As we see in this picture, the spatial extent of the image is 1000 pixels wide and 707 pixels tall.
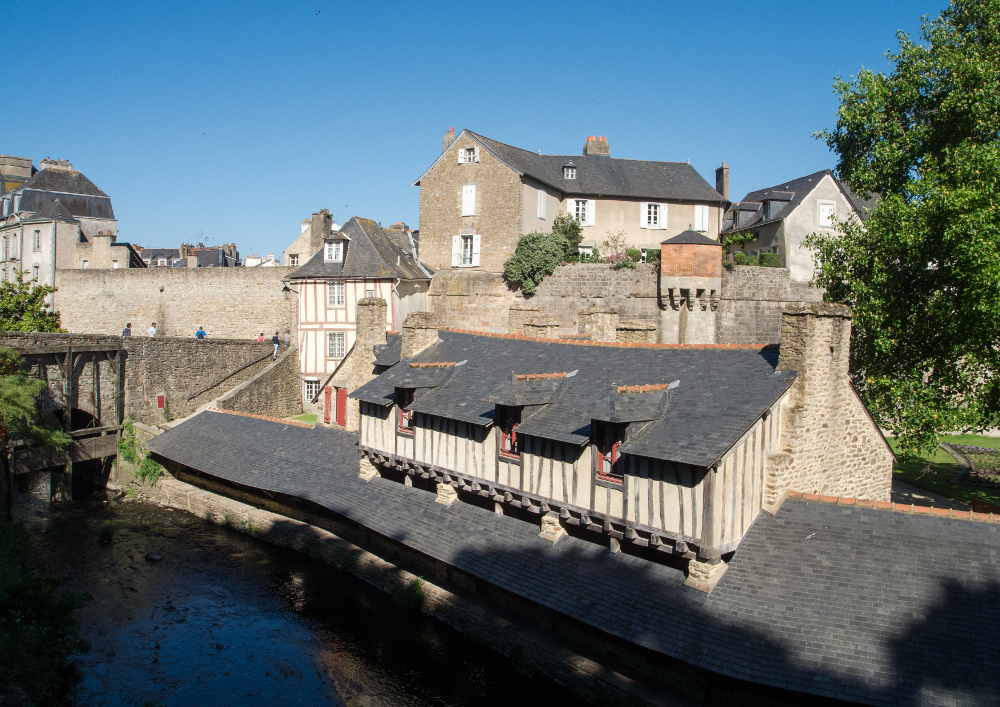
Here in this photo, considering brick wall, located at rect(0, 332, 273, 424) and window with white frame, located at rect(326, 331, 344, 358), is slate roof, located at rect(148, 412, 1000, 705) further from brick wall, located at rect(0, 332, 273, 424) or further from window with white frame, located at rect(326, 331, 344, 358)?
window with white frame, located at rect(326, 331, 344, 358)

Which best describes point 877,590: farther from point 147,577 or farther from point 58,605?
point 147,577

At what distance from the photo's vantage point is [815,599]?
849cm

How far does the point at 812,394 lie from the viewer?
1020cm

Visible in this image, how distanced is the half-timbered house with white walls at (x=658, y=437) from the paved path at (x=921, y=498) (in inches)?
128

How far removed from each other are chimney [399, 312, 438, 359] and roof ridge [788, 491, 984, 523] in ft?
26.2

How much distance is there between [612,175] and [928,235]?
1742 centimetres

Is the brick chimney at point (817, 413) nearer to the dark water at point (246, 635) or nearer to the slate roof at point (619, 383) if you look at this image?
the slate roof at point (619, 383)

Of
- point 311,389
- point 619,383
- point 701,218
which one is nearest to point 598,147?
point 701,218

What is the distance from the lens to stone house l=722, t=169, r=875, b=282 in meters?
27.2

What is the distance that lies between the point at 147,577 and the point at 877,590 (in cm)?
1274

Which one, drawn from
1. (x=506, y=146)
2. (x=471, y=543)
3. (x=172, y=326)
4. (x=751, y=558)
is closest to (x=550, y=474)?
(x=471, y=543)

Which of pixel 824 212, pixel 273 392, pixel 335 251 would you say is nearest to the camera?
pixel 273 392

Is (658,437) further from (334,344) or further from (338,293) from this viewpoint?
(338,293)

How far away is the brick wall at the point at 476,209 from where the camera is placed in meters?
26.8
